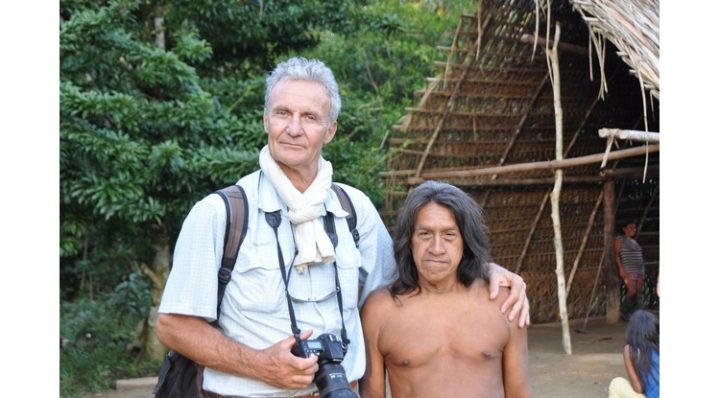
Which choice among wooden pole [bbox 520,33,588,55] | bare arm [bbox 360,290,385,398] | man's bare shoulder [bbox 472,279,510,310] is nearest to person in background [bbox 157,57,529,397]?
bare arm [bbox 360,290,385,398]

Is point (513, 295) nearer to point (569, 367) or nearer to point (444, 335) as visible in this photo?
point (444, 335)

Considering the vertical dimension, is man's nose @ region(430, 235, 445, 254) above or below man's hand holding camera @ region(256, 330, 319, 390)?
above

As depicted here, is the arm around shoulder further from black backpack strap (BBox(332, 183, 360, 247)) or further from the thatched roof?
the thatched roof

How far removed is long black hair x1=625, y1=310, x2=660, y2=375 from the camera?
5246mm

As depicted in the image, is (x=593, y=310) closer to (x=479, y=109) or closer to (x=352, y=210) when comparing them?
(x=479, y=109)

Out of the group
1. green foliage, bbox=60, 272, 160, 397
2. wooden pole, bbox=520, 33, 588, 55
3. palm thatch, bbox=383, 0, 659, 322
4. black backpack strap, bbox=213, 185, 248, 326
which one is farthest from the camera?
palm thatch, bbox=383, 0, 659, 322

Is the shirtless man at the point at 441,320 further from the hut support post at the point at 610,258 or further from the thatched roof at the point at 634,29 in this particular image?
the hut support post at the point at 610,258

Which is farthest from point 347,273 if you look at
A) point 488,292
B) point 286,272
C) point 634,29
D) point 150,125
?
point 150,125

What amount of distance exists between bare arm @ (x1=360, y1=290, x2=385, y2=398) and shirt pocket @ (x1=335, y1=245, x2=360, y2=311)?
0.62ft

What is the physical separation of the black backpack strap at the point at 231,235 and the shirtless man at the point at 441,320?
53 cm

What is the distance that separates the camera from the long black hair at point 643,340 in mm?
5246

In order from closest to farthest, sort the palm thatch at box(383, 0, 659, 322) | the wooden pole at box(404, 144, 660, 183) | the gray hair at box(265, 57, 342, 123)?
the gray hair at box(265, 57, 342, 123), the wooden pole at box(404, 144, 660, 183), the palm thatch at box(383, 0, 659, 322)

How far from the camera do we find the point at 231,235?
2512 mm

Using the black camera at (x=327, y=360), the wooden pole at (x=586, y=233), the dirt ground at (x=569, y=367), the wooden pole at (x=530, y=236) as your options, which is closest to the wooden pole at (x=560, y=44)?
the wooden pole at (x=530, y=236)
